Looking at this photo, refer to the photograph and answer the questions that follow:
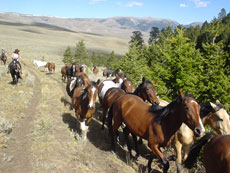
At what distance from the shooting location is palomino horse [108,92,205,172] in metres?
4.24

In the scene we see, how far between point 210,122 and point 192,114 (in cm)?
215

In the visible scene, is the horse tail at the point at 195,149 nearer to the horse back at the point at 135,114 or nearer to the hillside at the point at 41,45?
the horse back at the point at 135,114

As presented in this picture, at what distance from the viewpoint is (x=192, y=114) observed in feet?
13.7

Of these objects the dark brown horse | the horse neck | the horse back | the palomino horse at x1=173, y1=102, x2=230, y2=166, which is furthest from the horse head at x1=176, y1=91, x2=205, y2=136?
the dark brown horse

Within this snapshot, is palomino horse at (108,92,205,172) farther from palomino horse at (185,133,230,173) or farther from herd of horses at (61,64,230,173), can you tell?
palomino horse at (185,133,230,173)

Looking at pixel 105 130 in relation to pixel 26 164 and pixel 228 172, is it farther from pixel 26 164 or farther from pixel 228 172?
pixel 228 172

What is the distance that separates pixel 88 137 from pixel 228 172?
5.65 m

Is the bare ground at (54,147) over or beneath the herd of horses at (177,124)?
beneath

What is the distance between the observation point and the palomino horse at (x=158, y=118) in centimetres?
424

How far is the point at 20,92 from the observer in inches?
512

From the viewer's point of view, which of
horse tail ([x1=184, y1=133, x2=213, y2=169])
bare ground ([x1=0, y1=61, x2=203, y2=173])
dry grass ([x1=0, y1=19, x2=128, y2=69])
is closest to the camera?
horse tail ([x1=184, y1=133, x2=213, y2=169])

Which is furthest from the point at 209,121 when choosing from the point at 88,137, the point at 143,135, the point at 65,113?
the point at 65,113

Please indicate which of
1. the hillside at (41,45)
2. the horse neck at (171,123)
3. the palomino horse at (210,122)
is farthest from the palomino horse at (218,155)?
the hillside at (41,45)

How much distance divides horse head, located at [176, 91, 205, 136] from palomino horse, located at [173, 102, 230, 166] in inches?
60.3
